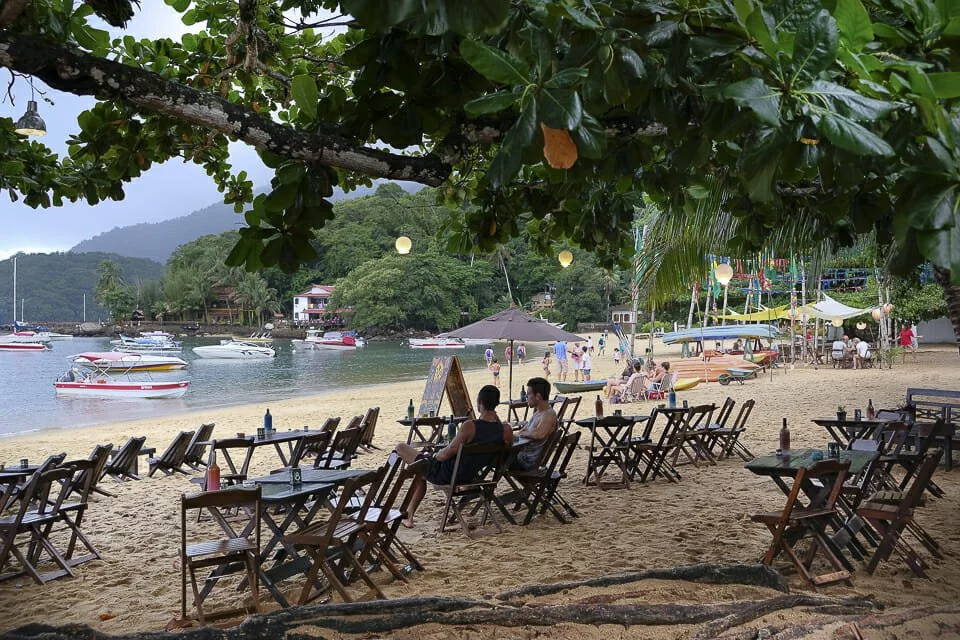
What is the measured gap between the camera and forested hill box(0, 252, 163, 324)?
134 m

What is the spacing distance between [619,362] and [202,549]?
29.3 metres

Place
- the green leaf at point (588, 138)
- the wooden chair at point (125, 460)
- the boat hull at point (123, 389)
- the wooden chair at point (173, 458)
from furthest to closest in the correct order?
the boat hull at point (123, 389), the wooden chair at point (173, 458), the wooden chair at point (125, 460), the green leaf at point (588, 138)

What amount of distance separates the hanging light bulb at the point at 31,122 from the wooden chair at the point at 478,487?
3.83m

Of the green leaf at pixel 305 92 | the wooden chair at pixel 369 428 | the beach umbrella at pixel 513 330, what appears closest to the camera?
the green leaf at pixel 305 92

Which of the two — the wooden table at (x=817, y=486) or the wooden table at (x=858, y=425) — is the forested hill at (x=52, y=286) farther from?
the wooden table at (x=817, y=486)

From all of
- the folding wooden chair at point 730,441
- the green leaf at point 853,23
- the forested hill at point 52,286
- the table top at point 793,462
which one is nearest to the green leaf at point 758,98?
the green leaf at point 853,23

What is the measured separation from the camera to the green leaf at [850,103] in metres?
1.72

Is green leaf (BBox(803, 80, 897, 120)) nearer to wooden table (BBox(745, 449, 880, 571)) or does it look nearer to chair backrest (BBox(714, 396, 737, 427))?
wooden table (BBox(745, 449, 880, 571))

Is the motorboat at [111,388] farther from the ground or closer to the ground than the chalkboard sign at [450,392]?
closer to the ground

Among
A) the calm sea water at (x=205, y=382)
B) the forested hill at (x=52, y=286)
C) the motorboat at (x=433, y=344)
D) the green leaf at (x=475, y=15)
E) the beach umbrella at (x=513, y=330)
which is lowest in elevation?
the calm sea water at (x=205, y=382)

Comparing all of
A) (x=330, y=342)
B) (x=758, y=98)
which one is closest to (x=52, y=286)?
(x=330, y=342)

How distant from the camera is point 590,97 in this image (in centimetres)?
196

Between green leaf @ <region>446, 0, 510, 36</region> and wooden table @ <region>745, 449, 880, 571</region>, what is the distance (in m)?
3.43

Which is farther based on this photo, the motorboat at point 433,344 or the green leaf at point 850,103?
the motorboat at point 433,344
